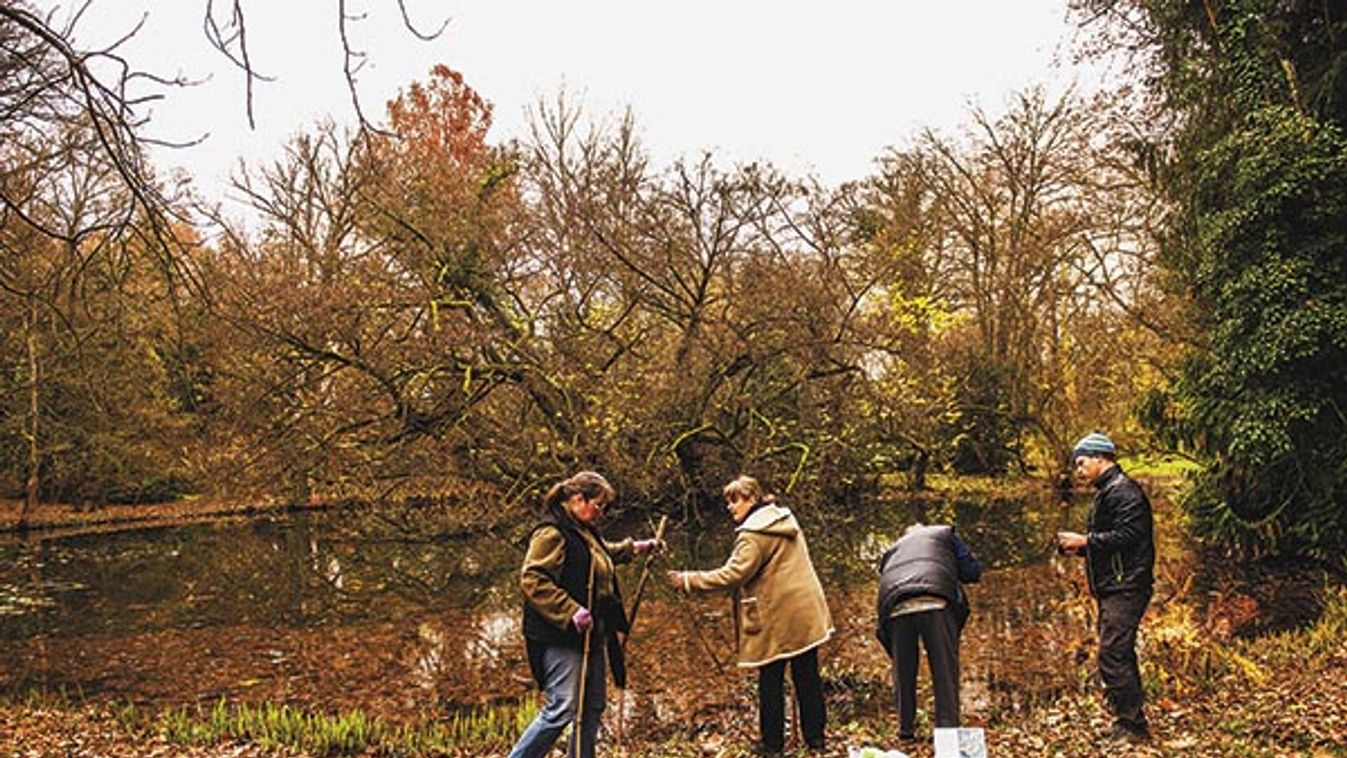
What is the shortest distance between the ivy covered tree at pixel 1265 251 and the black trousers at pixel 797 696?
24.2 ft

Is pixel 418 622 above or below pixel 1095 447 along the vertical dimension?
below

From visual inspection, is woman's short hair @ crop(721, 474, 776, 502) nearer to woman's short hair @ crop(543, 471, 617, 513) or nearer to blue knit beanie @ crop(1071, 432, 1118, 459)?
woman's short hair @ crop(543, 471, 617, 513)

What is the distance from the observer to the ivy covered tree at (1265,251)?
411 inches

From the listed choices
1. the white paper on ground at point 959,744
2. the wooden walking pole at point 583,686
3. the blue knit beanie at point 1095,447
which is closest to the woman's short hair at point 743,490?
the wooden walking pole at point 583,686

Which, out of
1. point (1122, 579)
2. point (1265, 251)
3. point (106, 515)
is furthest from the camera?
point (106, 515)

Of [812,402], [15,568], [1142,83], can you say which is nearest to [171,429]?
[15,568]

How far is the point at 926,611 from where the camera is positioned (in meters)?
5.53

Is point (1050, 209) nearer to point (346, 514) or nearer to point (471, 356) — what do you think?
point (471, 356)

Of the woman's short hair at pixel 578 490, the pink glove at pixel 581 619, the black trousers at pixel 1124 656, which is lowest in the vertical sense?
the black trousers at pixel 1124 656

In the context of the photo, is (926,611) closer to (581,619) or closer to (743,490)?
(743,490)

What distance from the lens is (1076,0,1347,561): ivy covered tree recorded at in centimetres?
1044

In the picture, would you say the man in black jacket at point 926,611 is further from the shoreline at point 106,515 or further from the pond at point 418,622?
the shoreline at point 106,515

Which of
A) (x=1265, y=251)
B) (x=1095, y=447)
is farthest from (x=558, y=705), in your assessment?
(x=1265, y=251)

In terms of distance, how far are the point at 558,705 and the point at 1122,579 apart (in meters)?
3.07
